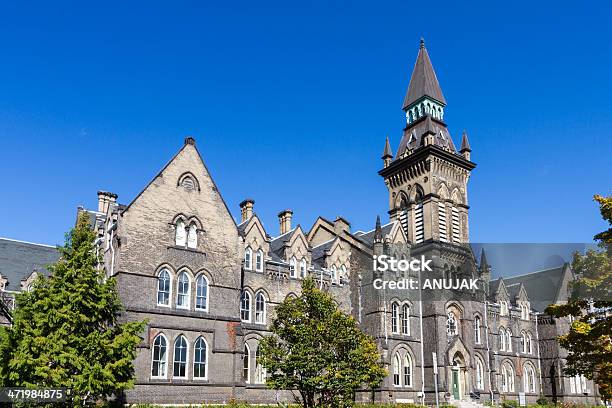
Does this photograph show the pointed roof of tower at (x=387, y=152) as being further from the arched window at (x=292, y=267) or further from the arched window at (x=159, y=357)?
the arched window at (x=159, y=357)

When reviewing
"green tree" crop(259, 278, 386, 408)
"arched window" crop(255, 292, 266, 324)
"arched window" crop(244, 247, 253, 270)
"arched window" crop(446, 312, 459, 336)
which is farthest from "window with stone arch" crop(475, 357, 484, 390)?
"arched window" crop(244, 247, 253, 270)

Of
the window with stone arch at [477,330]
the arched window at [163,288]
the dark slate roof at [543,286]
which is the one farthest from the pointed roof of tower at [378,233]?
the dark slate roof at [543,286]

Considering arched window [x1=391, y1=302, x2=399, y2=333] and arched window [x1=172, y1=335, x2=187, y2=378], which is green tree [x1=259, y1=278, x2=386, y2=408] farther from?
arched window [x1=391, y1=302, x2=399, y2=333]

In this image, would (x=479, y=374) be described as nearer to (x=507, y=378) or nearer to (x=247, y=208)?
(x=507, y=378)

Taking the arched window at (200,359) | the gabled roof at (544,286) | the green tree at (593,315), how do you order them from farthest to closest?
the gabled roof at (544,286), the arched window at (200,359), the green tree at (593,315)

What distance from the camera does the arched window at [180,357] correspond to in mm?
33750

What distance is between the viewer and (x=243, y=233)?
41188 millimetres

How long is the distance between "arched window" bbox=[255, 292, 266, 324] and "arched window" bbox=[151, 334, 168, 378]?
7830 millimetres

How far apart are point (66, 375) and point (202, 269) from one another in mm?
11883

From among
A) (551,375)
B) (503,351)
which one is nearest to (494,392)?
(503,351)

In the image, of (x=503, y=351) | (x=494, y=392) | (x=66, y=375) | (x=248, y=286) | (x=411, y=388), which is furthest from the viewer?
(x=503, y=351)

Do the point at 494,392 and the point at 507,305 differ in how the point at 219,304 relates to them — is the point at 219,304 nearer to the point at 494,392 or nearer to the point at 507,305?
the point at 494,392

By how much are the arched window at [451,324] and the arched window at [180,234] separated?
23.4 meters

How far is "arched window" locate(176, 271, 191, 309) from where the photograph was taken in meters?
35.0
